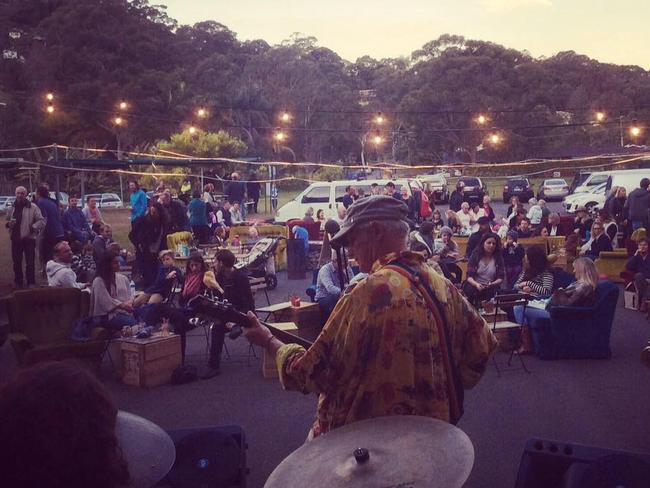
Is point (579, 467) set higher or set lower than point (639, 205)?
lower

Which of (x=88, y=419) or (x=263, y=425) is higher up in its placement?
(x=88, y=419)

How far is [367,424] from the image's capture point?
2258 millimetres

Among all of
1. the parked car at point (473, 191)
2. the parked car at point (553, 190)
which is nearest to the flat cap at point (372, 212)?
the parked car at point (473, 191)

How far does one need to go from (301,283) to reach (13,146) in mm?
33876

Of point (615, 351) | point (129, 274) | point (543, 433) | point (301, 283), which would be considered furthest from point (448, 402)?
point (129, 274)

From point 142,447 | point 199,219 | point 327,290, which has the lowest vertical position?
point 327,290

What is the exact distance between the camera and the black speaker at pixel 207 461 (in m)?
4.36

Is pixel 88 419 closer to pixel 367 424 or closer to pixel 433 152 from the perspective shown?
pixel 367 424

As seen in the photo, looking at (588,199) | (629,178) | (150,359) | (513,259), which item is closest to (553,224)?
(513,259)

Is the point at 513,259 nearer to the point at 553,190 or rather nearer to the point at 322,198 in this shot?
the point at 322,198

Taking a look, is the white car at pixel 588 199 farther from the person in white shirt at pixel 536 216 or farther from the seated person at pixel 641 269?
the seated person at pixel 641 269

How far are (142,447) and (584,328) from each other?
7441mm

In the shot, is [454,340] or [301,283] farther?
[301,283]

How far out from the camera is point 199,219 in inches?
688
